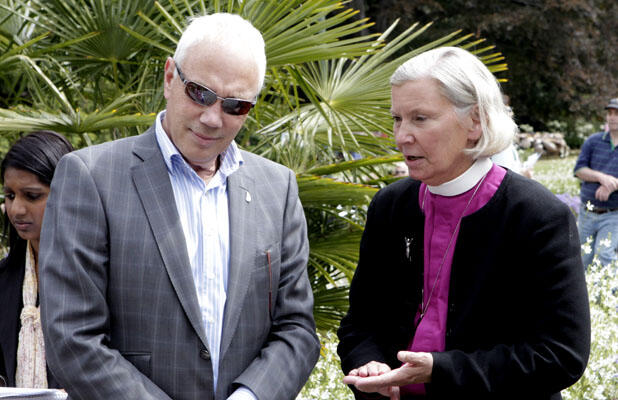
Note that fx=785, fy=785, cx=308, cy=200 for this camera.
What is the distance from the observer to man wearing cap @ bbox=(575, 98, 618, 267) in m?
7.32

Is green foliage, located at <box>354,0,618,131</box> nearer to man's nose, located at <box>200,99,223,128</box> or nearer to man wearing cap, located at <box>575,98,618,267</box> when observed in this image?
man wearing cap, located at <box>575,98,618,267</box>

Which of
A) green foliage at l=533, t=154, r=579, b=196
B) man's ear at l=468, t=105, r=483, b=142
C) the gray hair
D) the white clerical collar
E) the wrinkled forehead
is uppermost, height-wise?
the gray hair

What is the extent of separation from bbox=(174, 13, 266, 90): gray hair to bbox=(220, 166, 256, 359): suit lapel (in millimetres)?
364

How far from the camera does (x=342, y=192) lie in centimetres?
346

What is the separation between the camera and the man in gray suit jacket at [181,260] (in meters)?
2.03

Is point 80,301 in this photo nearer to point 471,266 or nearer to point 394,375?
point 394,375

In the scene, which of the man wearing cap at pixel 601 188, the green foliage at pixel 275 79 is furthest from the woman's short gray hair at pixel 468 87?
the man wearing cap at pixel 601 188

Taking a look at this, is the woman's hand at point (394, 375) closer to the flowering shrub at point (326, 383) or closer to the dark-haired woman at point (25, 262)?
the dark-haired woman at point (25, 262)

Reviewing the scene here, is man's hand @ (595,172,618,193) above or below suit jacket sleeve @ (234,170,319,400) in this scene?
below

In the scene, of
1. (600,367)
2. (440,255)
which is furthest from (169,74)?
(600,367)

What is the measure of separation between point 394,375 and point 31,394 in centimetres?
92

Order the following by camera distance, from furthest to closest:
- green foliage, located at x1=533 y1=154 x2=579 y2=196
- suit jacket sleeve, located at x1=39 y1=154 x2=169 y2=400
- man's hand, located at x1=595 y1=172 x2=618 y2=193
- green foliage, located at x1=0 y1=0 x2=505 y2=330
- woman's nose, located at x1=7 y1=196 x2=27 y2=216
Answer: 1. green foliage, located at x1=533 y1=154 x2=579 y2=196
2. man's hand, located at x1=595 y1=172 x2=618 y2=193
3. green foliage, located at x1=0 y1=0 x2=505 y2=330
4. woman's nose, located at x1=7 y1=196 x2=27 y2=216
5. suit jacket sleeve, located at x1=39 y1=154 x2=169 y2=400

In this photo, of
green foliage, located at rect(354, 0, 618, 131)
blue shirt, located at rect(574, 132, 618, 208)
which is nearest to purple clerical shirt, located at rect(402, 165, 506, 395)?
blue shirt, located at rect(574, 132, 618, 208)

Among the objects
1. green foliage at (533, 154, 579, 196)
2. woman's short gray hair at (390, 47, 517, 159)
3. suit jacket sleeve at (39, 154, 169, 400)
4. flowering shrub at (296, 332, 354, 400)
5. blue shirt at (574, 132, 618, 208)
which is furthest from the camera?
green foliage at (533, 154, 579, 196)
